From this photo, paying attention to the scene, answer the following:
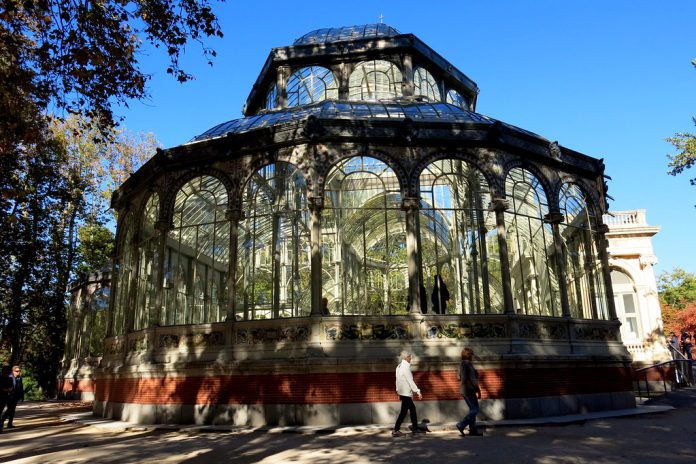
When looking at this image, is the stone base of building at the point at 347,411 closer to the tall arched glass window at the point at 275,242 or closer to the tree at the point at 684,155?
the tall arched glass window at the point at 275,242

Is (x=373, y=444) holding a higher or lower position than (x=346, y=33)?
lower

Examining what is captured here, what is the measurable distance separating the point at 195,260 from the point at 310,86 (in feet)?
27.7

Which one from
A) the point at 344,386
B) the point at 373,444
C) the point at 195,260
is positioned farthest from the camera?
the point at 195,260

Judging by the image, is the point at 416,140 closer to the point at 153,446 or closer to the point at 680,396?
the point at 153,446

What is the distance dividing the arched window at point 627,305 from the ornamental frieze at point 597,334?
39.8 feet

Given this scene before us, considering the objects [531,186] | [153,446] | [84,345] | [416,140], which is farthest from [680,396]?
[84,345]

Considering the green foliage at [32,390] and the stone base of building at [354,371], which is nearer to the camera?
the stone base of building at [354,371]

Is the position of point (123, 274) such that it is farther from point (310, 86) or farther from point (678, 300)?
point (678, 300)

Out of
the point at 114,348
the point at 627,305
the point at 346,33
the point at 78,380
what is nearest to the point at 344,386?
the point at 114,348

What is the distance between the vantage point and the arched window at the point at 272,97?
20400mm

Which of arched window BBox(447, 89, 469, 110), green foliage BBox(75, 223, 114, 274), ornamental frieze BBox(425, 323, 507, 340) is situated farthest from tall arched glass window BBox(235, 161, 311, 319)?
green foliage BBox(75, 223, 114, 274)

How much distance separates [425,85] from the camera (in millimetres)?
20281

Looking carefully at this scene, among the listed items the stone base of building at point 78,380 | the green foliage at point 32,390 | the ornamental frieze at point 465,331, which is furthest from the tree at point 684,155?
the green foliage at point 32,390

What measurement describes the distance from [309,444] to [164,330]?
6.16 m
